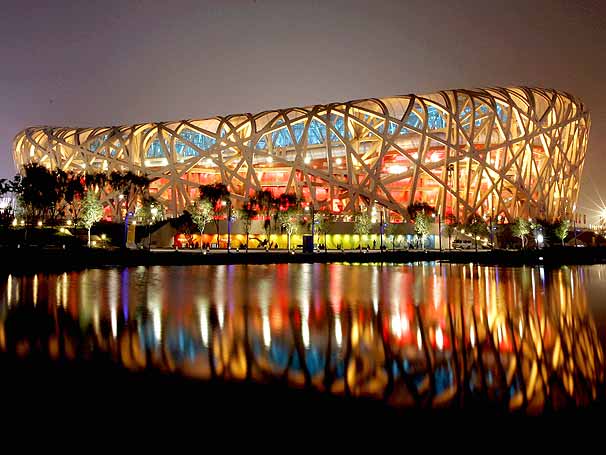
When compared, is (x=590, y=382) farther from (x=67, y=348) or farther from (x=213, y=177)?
(x=213, y=177)

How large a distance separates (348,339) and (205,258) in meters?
28.7

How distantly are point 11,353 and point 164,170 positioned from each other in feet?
233

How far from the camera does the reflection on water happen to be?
600cm

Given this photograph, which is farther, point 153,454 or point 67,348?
point 67,348

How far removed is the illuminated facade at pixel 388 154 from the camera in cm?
6906

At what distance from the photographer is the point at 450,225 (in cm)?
6606

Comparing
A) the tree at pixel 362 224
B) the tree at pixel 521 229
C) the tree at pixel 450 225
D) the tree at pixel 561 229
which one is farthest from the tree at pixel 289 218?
the tree at pixel 561 229

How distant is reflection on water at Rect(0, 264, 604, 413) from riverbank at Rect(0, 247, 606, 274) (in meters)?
14.1

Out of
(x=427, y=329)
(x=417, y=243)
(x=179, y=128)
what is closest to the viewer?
(x=427, y=329)

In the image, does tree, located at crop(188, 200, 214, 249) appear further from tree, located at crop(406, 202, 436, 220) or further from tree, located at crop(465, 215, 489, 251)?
tree, located at crop(465, 215, 489, 251)

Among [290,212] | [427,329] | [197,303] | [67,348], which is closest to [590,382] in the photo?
[427,329]

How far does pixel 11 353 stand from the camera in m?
7.31

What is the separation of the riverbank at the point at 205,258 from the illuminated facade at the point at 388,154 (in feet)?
80.0

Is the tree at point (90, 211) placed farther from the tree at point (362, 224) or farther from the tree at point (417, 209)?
the tree at point (417, 209)
